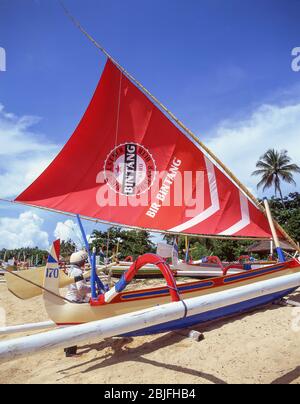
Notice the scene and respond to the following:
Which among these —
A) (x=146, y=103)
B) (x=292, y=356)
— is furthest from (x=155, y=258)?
(x=146, y=103)

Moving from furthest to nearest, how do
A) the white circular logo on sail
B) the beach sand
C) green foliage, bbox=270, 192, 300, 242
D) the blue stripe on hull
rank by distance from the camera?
green foliage, bbox=270, 192, 300, 242 < the white circular logo on sail < the blue stripe on hull < the beach sand

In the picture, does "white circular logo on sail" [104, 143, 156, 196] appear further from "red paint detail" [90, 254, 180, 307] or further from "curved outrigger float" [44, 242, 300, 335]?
"red paint detail" [90, 254, 180, 307]

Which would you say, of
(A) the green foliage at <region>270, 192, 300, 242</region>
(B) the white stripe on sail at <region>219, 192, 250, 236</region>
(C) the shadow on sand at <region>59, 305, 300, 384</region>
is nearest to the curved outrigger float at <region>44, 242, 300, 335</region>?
(C) the shadow on sand at <region>59, 305, 300, 384</region>

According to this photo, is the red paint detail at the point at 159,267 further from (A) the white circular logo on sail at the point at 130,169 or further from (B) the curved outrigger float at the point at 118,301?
(A) the white circular logo on sail at the point at 130,169

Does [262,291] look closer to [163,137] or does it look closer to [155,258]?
[155,258]

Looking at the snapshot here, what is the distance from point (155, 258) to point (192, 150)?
5281 millimetres

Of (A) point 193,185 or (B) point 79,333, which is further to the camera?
(A) point 193,185

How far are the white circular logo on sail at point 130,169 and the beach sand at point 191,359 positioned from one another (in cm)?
415

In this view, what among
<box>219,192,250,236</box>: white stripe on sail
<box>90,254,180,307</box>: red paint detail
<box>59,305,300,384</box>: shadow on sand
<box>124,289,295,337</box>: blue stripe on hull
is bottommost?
<box>59,305,300,384</box>: shadow on sand

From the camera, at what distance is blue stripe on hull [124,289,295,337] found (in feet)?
16.3

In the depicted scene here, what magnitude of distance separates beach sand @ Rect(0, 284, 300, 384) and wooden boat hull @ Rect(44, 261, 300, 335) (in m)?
0.20

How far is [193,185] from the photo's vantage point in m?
8.41

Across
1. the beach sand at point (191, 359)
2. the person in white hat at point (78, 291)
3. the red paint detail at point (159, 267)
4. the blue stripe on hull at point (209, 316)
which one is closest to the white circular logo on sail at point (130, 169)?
the person in white hat at point (78, 291)

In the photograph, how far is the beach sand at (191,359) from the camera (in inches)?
148
